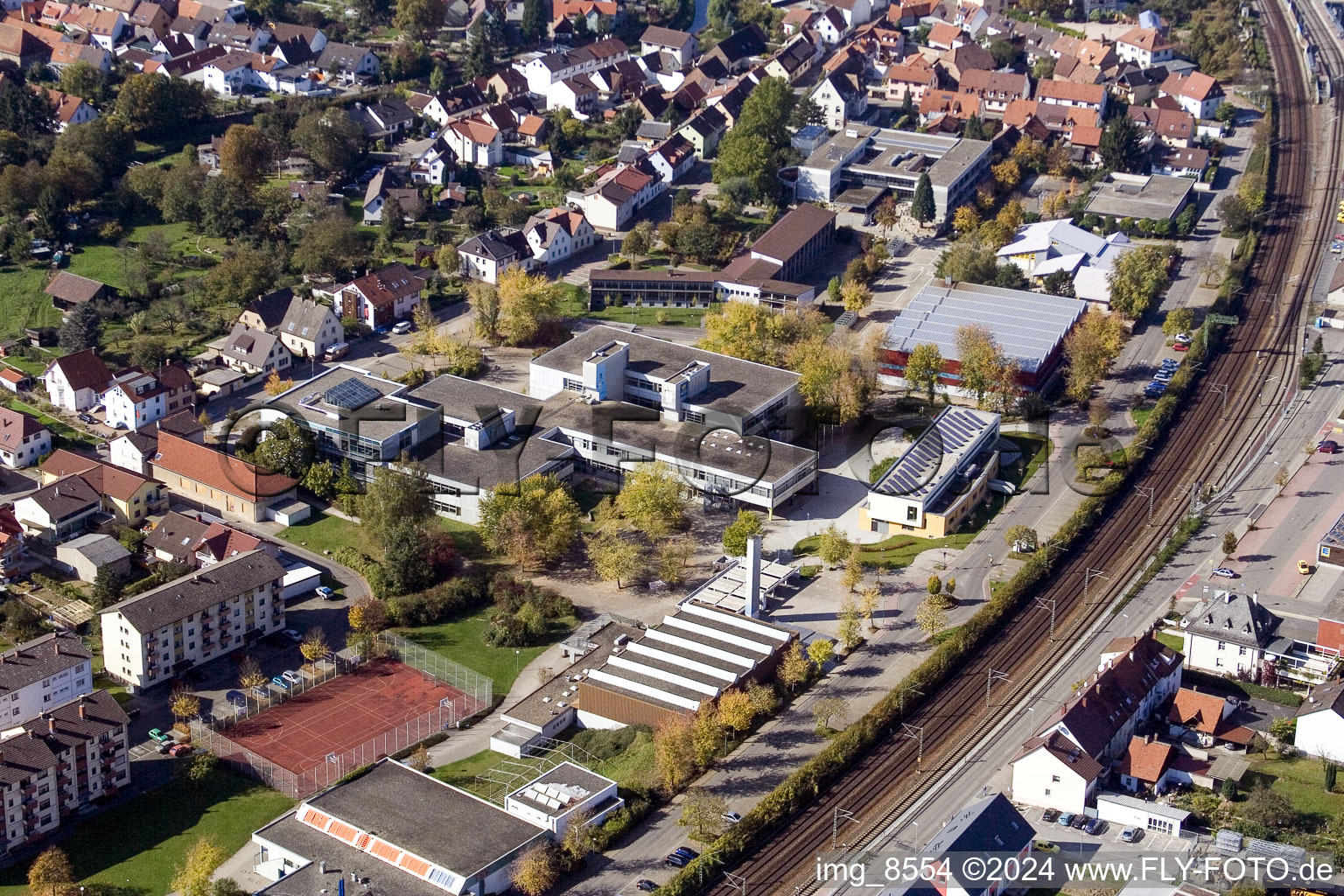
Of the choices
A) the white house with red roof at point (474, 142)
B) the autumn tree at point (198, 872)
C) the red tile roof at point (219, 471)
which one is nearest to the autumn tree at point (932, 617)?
the autumn tree at point (198, 872)

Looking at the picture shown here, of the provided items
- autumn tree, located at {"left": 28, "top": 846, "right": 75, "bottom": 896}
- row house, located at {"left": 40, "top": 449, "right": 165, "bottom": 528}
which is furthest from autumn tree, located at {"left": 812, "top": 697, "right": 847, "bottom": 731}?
row house, located at {"left": 40, "top": 449, "right": 165, "bottom": 528}

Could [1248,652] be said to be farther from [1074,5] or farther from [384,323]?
[1074,5]

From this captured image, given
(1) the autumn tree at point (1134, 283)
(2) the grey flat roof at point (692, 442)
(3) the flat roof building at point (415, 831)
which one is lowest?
(3) the flat roof building at point (415, 831)

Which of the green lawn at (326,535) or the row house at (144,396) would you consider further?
the row house at (144,396)

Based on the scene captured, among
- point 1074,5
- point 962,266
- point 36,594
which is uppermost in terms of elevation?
point 1074,5

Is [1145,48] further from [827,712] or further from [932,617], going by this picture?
[827,712]

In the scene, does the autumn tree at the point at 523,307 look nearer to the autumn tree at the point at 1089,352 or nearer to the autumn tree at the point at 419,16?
the autumn tree at the point at 1089,352

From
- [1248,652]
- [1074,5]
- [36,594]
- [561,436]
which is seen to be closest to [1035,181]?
[1074,5]

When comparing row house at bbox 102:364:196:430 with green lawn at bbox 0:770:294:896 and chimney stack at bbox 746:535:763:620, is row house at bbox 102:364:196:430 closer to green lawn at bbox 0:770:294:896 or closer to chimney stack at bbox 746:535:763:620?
green lawn at bbox 0:770:294:896
